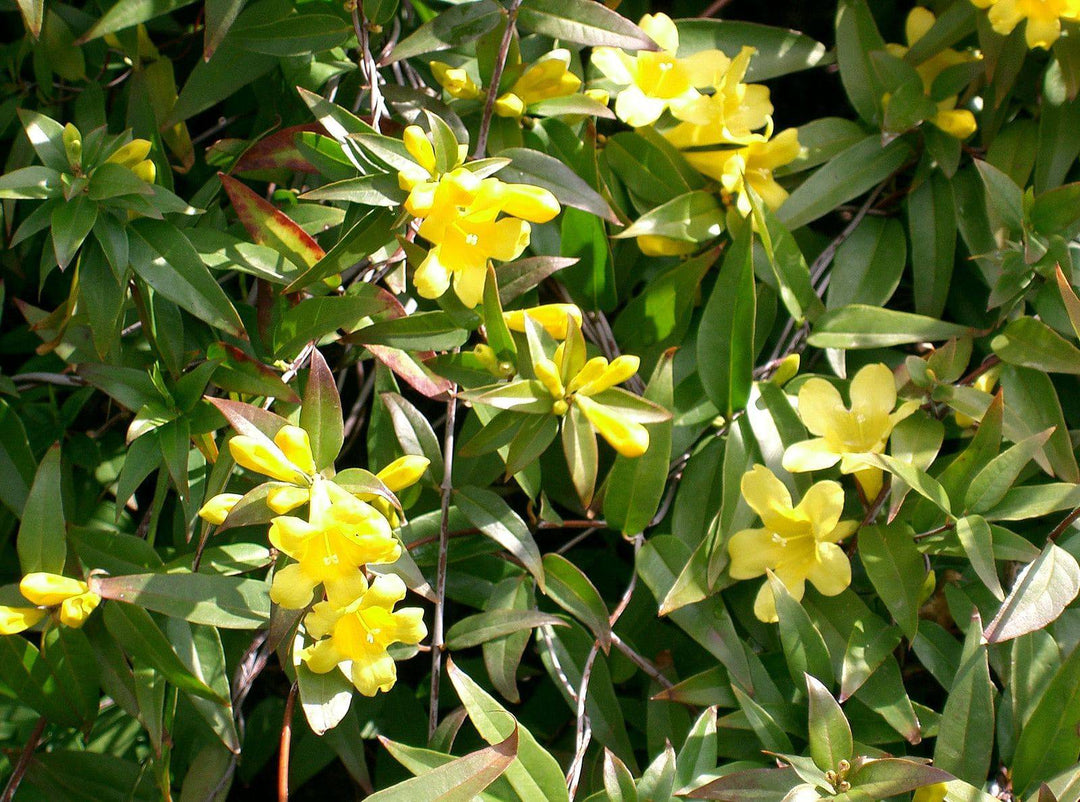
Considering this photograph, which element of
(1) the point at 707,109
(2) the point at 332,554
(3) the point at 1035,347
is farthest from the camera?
(1) the point at 707,109

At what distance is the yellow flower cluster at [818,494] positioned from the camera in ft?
3.60

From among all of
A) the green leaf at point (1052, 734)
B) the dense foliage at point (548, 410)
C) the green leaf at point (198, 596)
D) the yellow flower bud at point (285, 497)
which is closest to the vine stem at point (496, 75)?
the dense foliage at point (548, 410)

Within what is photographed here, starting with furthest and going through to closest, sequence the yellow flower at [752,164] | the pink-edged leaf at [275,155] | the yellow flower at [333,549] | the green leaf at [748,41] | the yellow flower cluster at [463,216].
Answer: the green leaf at [748,41] → the yellow flower at [752,164] → the pink-edged leaf at [275,155] → the yellow flower cluster at [463,216] → the yellow flower at [333,549]

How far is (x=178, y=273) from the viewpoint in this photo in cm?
111

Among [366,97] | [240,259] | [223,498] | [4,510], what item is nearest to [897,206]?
[366,97]

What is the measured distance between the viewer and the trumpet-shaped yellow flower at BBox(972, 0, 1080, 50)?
124 cm

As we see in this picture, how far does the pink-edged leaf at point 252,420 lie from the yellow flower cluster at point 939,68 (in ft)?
3.57

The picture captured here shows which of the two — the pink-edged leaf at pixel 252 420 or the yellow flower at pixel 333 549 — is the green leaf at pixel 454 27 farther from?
the yellow flower at pixel 333 549

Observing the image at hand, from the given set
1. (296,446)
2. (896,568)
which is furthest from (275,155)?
(896,568)

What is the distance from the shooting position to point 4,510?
1395 mm

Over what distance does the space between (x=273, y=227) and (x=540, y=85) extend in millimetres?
425

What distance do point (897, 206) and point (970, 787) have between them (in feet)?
2.98

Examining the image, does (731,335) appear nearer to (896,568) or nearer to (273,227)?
(896,568)

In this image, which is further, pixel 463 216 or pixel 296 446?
pixel 463 216
